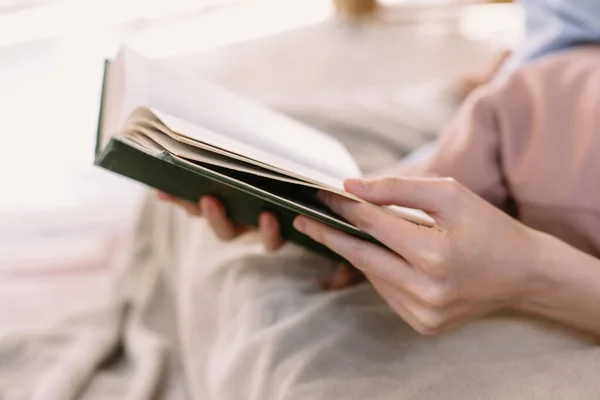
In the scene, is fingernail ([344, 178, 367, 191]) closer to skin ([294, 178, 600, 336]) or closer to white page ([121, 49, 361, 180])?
skin ([294, 178, 600, 336])

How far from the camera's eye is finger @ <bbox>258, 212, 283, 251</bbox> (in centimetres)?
62

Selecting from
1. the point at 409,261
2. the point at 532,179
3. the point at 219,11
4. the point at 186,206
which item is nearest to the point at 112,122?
the point at 186,206

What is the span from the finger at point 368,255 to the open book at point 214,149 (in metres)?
0.01

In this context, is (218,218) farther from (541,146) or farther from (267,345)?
(541,146)

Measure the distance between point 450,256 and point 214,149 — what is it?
0.61ft

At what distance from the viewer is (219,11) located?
155 centimetres

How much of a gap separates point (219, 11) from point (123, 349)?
1.03 metres

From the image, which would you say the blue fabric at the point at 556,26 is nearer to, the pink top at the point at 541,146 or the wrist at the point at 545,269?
the pink top at the point at 541,146

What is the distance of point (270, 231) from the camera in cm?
63

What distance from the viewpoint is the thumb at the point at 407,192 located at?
48cm

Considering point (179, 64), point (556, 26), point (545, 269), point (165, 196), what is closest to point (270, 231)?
point (165, 196)

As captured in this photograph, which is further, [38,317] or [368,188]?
[38,317]

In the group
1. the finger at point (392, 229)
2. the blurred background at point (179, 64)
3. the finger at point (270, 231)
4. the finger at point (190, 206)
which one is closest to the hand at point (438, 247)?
the finger at point (392, 229)

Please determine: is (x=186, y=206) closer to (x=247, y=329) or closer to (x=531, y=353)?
(x=247, y=329)
